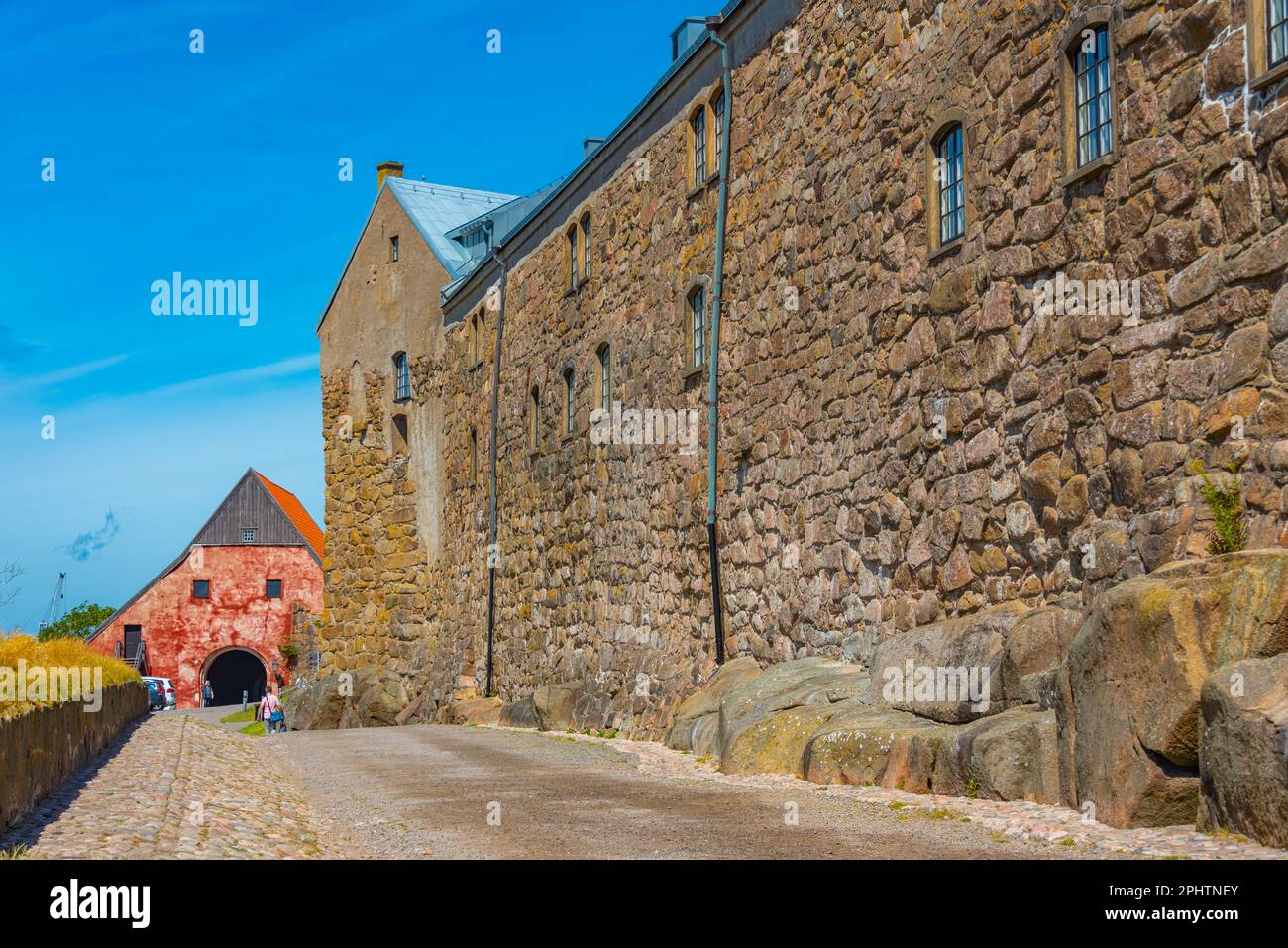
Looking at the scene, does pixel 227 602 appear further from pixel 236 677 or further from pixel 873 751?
pixel 873 751

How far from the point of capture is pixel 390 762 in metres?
14.4

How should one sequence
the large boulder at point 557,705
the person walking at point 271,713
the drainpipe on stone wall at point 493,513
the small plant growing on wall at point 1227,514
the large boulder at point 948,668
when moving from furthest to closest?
1. the person walking at point 271,713
2. the drainpipe on stone wall at point 493,513
3. the large boulder at point 557,705
4. the large boulder at point 948,668
5. the small plant growing on wall at point 1227,514

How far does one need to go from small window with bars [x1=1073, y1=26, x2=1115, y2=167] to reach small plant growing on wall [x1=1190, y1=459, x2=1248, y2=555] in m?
2.76

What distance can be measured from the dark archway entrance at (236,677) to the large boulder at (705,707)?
144 ft

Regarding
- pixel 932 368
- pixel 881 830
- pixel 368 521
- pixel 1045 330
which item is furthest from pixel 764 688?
pixel 368 521

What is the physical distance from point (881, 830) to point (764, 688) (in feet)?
18.6

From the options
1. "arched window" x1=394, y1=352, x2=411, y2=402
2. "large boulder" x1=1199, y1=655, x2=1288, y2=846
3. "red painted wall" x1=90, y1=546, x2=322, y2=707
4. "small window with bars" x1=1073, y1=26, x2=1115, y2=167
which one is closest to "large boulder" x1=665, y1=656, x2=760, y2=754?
"small window with bars" x1=1073, y1=26, x2=1115, y2=167

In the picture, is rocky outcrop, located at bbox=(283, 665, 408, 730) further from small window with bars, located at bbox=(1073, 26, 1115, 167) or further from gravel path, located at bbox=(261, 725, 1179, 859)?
small window with bars, located at bbox=(1073, 26, 1115, 167)

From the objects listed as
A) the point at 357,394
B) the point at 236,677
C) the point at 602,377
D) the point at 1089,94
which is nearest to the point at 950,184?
the point at 1089,94

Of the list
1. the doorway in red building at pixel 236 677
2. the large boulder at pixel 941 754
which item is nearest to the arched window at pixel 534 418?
the large boulder at pixel 941 754

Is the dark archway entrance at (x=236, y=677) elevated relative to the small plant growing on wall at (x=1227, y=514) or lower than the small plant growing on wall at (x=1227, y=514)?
lower

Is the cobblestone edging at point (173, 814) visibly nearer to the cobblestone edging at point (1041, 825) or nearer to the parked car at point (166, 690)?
the cobblestone edging at point (1041, 825)

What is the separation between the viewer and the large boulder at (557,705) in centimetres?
2120
